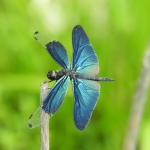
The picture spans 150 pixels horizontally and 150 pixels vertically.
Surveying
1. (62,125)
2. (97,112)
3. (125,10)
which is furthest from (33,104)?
(125,10)

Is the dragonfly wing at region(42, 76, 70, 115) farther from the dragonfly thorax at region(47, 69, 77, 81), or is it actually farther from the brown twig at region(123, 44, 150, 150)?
the brown twig at region(123, 44, 150, 150)

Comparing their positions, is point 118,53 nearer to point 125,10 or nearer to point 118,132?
point 125,10

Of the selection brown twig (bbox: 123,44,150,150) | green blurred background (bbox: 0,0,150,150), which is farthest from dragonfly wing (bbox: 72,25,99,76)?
green blurred background (bbox: 0,0,150,150)

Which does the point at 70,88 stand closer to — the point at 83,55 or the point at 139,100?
the point at 139,100

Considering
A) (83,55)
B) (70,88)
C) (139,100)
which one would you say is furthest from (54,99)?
(70,88)

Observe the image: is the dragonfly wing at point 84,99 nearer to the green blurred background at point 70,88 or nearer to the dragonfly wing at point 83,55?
the dragonfly wing at point 83,55

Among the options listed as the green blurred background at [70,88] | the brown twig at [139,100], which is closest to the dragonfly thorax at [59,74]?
the brown twig at [139,100]

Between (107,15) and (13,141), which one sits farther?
(107,15)
